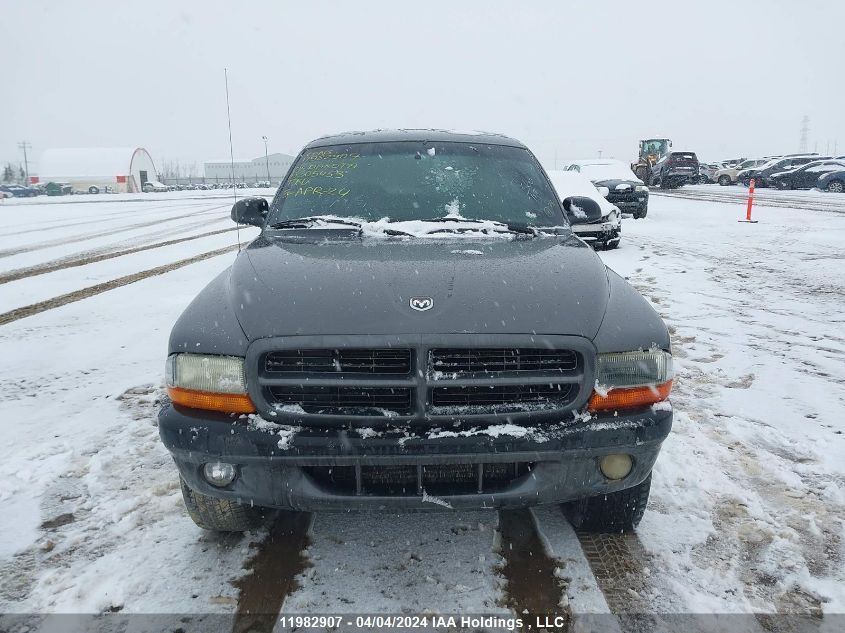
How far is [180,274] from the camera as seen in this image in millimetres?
8578

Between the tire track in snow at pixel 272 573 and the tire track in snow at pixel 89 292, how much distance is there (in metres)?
5.01

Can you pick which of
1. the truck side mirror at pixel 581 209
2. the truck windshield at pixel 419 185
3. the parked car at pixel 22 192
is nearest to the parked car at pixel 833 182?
the truck side mirror at pixel 581 209

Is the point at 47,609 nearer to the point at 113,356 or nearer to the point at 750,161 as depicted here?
the point at 113,356

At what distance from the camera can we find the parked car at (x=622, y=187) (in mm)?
14164

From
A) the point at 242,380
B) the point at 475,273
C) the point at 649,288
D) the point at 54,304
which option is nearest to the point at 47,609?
the point at 242,380

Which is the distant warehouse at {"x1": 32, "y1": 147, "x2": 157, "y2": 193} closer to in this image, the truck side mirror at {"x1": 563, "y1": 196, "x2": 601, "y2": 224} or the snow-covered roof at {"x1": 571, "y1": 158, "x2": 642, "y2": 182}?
the snow-covered roof at {"x1": 571, "y1": 158, "x2": 642, "y2": 182}

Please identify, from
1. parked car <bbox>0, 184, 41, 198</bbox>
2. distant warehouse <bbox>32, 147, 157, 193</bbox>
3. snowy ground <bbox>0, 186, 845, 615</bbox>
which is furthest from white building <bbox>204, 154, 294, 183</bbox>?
snowy ground <bbox>0, 186, 845, 615</bbox>

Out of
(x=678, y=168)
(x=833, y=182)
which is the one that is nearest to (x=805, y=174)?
(x=833, y=182)

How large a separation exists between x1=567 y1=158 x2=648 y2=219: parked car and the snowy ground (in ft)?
29.2

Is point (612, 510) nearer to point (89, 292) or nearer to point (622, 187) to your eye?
point (89, 292)

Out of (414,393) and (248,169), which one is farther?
(248,169)

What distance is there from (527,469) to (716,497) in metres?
1.25

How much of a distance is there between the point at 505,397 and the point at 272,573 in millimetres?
1100

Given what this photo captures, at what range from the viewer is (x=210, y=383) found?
2094 mm
